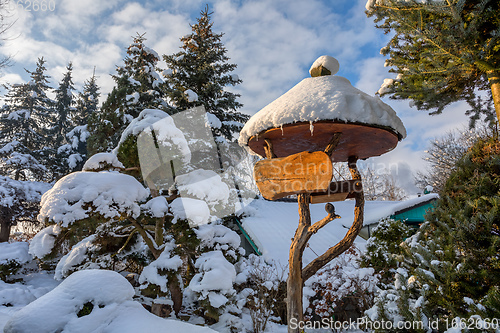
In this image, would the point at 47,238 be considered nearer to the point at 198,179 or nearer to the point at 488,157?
the point at 198,179

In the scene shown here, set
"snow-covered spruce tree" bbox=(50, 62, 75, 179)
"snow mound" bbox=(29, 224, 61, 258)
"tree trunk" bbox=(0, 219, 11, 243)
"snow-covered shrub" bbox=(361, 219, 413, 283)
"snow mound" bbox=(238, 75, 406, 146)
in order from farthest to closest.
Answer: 1. "snow-covered spruce tree" bbox=(50, 62, 75, 179)
2. "tree trunk" bbox=(0, 219, 11, 243)
3. "snow-covered shrub" bbox=(361, 219, 413, 283)
4. "snow mound" bbox=(29, 224, 61, 258)
5. "snow mound" bbox=(238, 75, 406, 146)

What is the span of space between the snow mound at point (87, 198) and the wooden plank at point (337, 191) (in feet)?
11.1

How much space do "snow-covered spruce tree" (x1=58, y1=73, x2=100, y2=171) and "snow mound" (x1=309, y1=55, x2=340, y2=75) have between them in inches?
677

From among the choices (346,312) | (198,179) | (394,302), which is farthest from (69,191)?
(346,312)

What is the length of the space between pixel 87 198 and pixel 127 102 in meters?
8.30

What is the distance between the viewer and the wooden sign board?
6.77 ft

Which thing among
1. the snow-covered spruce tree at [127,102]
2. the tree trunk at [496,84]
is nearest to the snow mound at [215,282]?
the tree trunk at [496,84]

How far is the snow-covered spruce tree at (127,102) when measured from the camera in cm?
1070

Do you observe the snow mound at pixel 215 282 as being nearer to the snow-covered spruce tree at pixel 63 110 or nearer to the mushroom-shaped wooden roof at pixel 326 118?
the mushroom-shaped wooden roof at pixel 326 118

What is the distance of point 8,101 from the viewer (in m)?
19.0

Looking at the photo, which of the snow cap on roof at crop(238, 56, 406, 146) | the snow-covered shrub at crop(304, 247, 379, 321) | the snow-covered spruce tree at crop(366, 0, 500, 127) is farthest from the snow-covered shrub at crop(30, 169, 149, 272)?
the snow-covered spruce tree at crop(366, 0, 500, 127)

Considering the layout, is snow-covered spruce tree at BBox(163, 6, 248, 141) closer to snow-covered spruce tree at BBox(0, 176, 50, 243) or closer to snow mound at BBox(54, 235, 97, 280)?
snow mound at BBox(54, 235, 97, 280)

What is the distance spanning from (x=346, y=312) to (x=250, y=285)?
259cm

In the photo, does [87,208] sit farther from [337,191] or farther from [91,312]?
[337,191]
